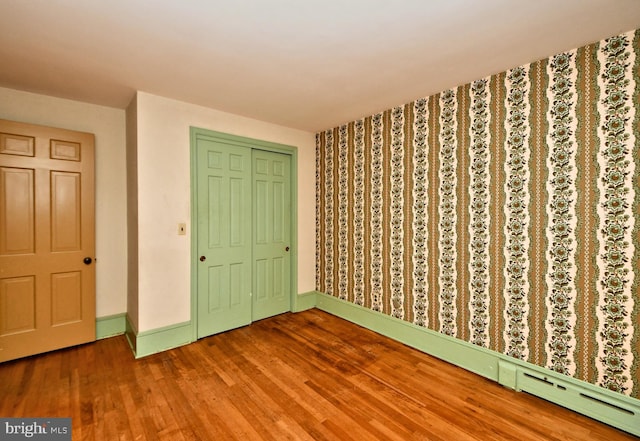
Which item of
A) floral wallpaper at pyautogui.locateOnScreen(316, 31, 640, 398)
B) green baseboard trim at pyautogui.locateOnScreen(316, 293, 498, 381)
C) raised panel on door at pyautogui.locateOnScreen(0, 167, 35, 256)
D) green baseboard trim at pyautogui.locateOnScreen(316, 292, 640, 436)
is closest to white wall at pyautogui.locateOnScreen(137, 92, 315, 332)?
raised panel on door at pyautogui.locateOnScreen(0, 167, 35, 256)

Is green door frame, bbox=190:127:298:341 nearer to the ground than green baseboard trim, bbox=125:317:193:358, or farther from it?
farther from it

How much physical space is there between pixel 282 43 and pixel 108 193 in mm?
2579

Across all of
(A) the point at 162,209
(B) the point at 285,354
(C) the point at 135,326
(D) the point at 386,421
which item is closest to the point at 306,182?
(A) the point at 162,209

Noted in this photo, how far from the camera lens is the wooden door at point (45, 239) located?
2639 mm

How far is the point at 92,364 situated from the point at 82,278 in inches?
34.6

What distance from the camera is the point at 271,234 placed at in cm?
386

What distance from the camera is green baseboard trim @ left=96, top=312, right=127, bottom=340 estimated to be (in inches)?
124

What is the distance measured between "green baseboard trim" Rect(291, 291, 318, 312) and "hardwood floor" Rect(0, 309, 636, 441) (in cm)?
100

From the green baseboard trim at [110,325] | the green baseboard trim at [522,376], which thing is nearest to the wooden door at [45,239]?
the green baseboard trim at [110,325]

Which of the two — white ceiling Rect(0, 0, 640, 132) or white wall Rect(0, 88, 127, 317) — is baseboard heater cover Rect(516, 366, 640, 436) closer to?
white ceiling Rect(0, 0, 640, 132)

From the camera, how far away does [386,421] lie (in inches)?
76.8

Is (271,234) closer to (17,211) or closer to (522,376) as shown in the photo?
(17,211)

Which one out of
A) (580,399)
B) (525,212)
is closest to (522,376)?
(580,399)

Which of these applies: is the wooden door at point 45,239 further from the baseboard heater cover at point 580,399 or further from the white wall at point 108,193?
the baseboard heater cover at point 580,399
